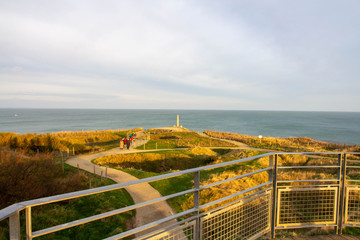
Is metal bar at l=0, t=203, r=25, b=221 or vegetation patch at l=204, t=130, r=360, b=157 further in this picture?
vegetation patch at l=204, t=130, r=360, b=157

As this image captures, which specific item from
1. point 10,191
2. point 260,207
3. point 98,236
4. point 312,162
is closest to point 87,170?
point 10,191

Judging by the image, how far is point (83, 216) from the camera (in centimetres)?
697

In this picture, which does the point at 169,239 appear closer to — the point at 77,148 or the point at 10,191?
the point at 10,191

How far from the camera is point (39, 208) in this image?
6.92m

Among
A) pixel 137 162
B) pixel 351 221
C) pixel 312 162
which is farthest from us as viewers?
pixel 137 162

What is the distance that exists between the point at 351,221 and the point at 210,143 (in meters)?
21.8

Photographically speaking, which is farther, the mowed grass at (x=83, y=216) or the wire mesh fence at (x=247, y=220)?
the mowed grass at (x=83, y=216)

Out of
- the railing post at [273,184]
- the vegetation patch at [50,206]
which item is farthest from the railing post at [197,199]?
the vegetation patch at [50,206]

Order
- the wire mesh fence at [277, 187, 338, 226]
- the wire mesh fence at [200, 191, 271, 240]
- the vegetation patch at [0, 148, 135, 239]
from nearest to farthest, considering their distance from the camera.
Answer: the wire mesh fence at [200, 191, 271, 240] < the wire mesh fence at [277, 187, 338, 226] < the vegetation patch at [0, 148, 135, 239]

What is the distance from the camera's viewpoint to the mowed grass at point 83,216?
5.87 metres

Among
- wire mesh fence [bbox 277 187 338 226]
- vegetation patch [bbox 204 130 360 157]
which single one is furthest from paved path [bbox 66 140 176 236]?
vegetation patch [bbox 204 130 360 157]

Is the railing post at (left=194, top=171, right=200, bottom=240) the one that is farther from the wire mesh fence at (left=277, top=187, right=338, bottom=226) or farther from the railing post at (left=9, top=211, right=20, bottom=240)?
the wire mesh fence at (left=277, top=187, right=338, bottom=226)

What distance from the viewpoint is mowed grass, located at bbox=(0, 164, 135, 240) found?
587 centimetres

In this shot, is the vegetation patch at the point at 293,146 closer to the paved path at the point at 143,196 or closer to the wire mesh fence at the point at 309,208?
the paved path at the point at 143,196
